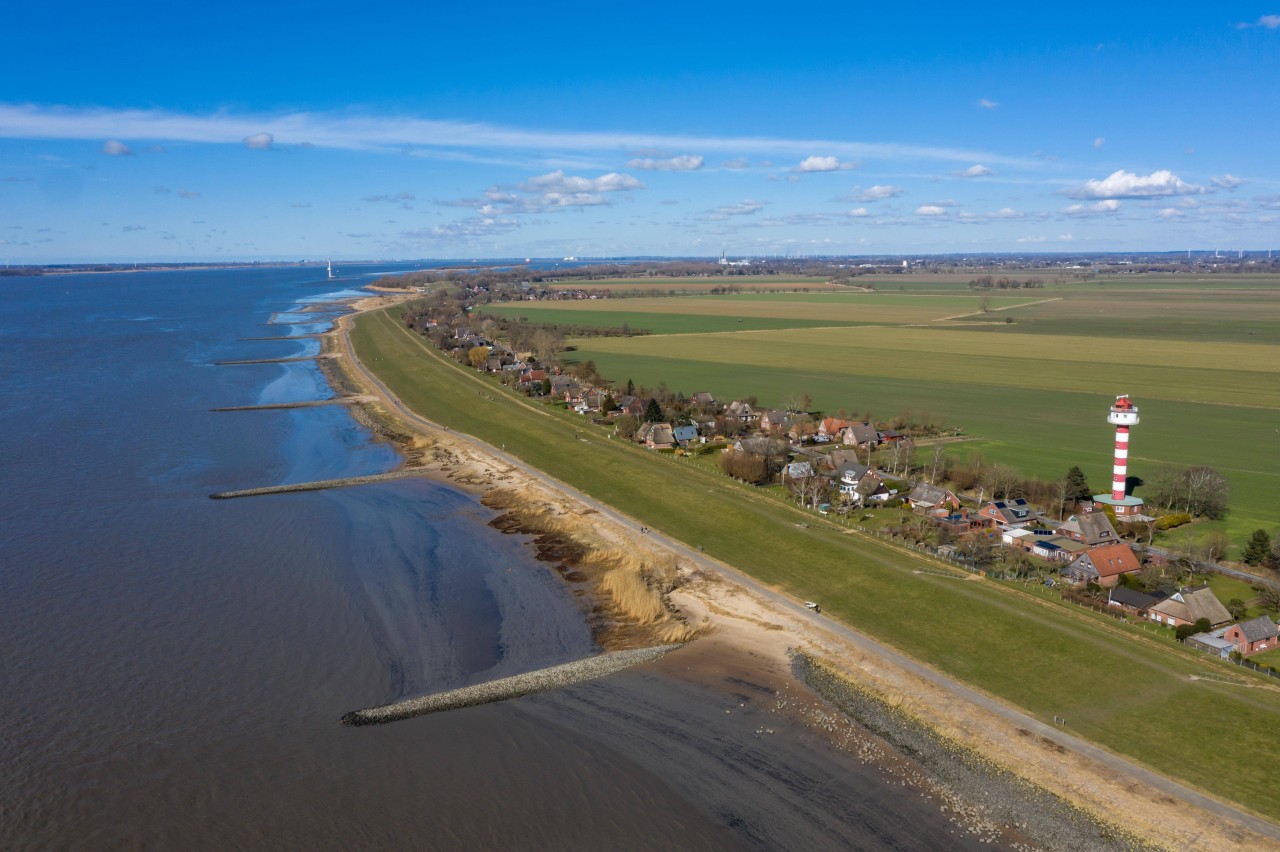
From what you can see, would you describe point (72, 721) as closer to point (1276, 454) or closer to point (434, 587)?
point (434, 587)

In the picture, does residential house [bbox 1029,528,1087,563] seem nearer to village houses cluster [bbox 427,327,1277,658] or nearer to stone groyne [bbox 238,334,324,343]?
village houses cluster [bbox 427,327,1277,658]

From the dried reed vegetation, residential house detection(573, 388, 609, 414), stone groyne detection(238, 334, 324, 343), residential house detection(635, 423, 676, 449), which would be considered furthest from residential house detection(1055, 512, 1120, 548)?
stone groyne detection(238, 334, 324, 343)

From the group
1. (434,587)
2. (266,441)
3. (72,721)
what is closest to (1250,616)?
(434,587)

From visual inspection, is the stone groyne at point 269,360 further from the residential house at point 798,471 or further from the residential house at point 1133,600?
the residential house at point 1133,600

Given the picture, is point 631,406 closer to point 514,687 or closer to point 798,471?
point 798,471

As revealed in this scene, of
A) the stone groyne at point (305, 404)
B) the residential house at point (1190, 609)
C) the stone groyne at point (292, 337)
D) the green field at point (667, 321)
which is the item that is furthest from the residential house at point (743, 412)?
the stone groyne at point (292, 337)
